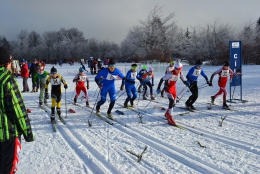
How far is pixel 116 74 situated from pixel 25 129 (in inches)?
222

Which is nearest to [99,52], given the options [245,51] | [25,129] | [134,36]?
[134,36]

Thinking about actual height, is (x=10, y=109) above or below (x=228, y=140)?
above

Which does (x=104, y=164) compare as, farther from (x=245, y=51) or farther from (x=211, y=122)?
(x=245, y=51)

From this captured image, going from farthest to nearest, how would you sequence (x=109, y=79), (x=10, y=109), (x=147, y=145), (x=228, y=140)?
1. (x=109, y=79)
2. (x=228, y=140)
3. (x=147, y=145)
4. (x=10, y=109)

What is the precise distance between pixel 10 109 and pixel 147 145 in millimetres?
3513

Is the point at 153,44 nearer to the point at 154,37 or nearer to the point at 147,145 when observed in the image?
the point at 154,37

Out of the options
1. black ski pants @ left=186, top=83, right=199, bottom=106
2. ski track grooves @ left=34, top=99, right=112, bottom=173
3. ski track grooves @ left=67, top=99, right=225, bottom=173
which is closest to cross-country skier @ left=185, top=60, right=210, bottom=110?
black ski pants @ left=186, top=83, right=199, bottom=106

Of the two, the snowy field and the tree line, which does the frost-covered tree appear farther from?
the snowy field

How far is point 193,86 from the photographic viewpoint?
9.35m

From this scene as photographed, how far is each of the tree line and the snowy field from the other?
47.6ft

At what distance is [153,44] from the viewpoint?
49.1 meters

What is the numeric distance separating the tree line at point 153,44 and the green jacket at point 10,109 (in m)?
17.6

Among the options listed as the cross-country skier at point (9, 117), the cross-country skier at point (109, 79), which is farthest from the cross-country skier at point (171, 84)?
the cross-country skier at point (9, 117)

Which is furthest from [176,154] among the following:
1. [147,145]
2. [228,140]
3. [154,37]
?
[154,37]
